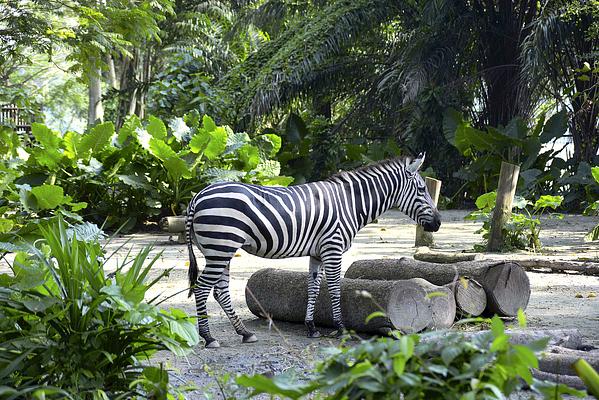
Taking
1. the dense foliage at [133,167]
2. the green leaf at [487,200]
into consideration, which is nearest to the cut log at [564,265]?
the green leaf at [487,200]

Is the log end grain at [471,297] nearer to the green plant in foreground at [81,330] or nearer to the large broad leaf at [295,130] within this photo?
the green plant in foreground at [81,330]

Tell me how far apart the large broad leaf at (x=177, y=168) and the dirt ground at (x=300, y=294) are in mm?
1108

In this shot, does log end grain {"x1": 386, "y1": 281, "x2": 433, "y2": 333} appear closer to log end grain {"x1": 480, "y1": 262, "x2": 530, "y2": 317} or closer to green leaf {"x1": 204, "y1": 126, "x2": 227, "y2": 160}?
log end grain {"x1": 480, "y1": 262, "x2": 530, "y2": 317}

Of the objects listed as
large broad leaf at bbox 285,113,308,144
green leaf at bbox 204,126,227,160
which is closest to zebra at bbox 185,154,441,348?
green leaf at bbox 204,126,227,160

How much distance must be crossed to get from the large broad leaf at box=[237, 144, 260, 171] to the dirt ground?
1.92 m

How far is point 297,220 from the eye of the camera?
24.0ft

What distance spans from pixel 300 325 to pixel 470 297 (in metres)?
1.56

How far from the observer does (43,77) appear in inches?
2454

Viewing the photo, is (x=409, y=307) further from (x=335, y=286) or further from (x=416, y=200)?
(x=416, y=200)

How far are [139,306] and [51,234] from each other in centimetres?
73

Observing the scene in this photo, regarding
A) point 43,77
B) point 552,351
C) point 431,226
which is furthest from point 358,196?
point 43,77

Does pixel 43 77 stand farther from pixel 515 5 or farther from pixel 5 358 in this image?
pixel 5 358

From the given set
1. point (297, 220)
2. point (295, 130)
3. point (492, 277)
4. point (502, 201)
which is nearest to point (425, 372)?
point (297, 220)

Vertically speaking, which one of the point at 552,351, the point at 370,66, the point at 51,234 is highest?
the point at 370,66
